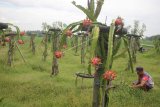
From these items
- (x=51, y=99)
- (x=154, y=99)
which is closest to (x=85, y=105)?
(x=51, y=99)

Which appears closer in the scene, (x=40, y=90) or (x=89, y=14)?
(x=89, y=14)

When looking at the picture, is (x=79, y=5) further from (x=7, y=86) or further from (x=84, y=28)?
(x=7, y=86)

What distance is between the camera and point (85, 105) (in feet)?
29.7

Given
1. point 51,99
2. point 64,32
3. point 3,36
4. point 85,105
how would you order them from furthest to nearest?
point 51,99
point 85,105
point 64,32
point 3,36

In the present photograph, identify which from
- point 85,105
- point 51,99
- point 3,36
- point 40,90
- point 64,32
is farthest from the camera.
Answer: point 40,90

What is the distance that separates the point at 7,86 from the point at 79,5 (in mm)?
7148

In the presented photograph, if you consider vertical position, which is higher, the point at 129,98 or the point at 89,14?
the point at 89,14

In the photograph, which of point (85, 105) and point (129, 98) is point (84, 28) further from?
point (129, 98)

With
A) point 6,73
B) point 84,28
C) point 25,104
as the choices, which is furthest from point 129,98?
point 6,73

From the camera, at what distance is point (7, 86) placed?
12.0m

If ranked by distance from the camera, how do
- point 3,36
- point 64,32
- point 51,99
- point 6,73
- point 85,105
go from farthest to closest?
point 6,73 → point 51,99 → point 85,105 → point 64,32 → point 3,36

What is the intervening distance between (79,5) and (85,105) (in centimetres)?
405

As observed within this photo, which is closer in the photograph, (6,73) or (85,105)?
(85,105)

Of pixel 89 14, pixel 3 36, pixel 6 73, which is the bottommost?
pixel 6 73
